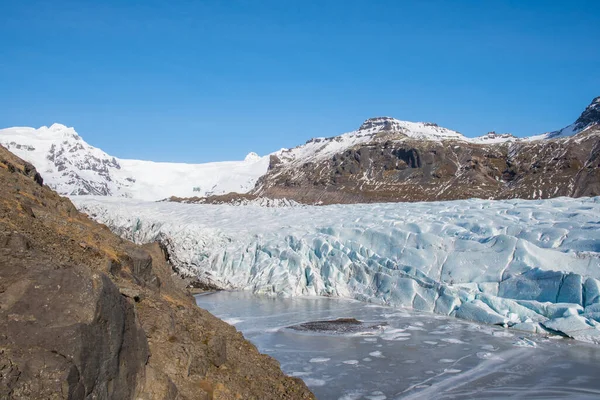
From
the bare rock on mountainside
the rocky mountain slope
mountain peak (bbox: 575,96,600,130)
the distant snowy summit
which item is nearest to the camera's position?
the bare rock on mountainside

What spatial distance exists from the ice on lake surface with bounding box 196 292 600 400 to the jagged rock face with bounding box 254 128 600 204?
214 feet

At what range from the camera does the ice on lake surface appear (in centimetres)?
757

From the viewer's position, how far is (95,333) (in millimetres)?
3311

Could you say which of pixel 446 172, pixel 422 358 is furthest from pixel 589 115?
pixel 422 358

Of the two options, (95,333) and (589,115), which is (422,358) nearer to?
(95,333)

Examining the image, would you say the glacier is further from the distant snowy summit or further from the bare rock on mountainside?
the distant snowy summit

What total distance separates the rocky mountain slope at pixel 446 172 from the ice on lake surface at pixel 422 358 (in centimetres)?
6596

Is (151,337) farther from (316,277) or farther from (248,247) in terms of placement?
(248,247)

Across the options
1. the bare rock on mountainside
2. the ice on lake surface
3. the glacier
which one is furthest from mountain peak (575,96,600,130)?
the bare rock on mountainside

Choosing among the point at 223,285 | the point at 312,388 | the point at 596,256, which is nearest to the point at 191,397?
the point at 312,388

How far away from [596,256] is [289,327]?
6866 millimetres

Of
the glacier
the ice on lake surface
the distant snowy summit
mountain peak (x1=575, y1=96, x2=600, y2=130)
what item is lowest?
the ice on lake surface

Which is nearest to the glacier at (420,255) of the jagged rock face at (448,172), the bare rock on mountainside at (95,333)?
the bare rock on mountainside at (95,333)

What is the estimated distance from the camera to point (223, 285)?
1650 cm
